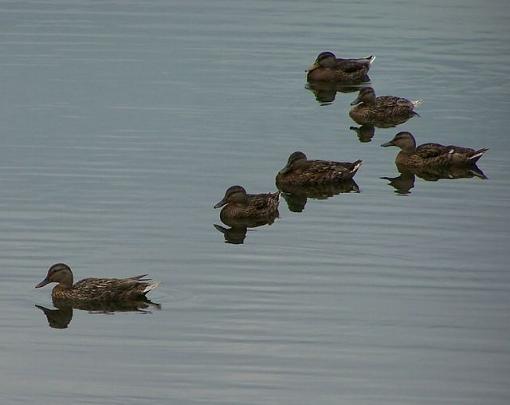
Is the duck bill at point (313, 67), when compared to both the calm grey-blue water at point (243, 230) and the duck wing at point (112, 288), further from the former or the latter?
the duck wing at point (112, 288)

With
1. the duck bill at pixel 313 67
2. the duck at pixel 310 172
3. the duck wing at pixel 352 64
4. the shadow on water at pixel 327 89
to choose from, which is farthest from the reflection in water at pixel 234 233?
the duck wing at pixel 352 64

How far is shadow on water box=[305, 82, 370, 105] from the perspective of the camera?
27.8m

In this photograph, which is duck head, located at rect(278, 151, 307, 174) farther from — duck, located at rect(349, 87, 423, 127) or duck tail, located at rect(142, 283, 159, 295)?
duck tail, located at rect(142, 283, 159, 295)

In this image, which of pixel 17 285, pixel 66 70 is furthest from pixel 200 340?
pixel 66 70

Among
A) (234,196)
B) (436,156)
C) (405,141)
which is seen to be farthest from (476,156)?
(234,196)

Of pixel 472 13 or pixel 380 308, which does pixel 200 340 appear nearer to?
pixel 380 308

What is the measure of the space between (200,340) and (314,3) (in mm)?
24094

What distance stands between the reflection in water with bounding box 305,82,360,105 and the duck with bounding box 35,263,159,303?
1154cm

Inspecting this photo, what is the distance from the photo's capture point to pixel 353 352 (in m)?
14.5

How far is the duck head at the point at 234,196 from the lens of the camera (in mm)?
19375

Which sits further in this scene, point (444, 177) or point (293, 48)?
point (293, 48)

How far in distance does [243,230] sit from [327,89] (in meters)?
10.0

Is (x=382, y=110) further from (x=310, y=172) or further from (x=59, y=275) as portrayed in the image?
(x=59, y=275)

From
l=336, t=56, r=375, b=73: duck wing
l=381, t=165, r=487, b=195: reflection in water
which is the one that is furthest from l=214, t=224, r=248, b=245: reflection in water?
l=336, t=56, r=375, b=73: duck wing
